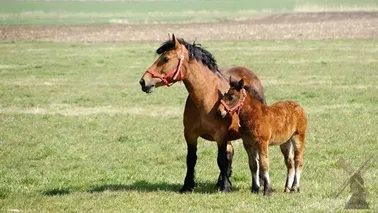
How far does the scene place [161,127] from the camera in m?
20.9

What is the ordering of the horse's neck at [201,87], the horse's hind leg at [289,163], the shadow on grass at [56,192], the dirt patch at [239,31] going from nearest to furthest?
the horse's neck at [201,87] < the horse's hind leg at [289,163] < the shadow on grass at [56,192] < the dirt patch at [239,31]

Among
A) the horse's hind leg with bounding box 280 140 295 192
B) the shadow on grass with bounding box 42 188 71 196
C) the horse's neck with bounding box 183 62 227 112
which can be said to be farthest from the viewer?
the shadow on grass with bounding box 42 188 71 196

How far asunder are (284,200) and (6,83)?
21.8 meters

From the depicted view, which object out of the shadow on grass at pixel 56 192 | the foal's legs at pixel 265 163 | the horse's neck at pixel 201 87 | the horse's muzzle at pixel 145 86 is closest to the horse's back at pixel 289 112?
the foal's legs at pixel 265 163

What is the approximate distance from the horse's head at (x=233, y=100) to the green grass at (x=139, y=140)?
1313mm

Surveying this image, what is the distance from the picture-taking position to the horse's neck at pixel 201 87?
12586mm

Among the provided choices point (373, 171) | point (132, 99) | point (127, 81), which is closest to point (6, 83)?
point (127, 81)

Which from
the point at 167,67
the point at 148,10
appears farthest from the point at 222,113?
the point at 148,10

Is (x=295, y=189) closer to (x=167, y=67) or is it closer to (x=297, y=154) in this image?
(x=297, y=154)

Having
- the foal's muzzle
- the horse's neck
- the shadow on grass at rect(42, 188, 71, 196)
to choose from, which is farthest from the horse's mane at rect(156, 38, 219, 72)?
the shadow on grass at rect(42, 188, 71, 196)

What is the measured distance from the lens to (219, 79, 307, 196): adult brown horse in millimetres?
12055

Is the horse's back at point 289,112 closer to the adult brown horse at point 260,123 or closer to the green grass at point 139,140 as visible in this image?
the adult brown horse at point 260,123

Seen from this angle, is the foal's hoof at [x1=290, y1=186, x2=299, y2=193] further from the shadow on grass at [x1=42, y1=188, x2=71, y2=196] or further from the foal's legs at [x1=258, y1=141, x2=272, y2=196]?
the shadow on grass at [x1=42, y1=188, x2=71, y2=196]

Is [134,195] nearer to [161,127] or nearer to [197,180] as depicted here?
[197,180]
